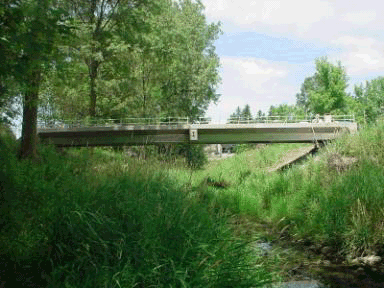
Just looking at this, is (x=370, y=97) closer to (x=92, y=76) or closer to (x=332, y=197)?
Answer: (x=92, y=76)

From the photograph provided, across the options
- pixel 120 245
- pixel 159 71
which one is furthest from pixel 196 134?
pixel 120 245

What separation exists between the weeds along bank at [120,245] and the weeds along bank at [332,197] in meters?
1.30

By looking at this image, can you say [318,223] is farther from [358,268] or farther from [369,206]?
[358,268]

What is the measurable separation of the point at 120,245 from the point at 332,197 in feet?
26.7

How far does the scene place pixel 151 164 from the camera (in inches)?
326

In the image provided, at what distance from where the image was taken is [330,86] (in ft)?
189

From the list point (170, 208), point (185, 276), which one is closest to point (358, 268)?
point (170, 208)

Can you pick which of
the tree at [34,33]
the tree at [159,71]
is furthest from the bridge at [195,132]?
the tree at [34,33]

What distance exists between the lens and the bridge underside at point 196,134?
1420 inches

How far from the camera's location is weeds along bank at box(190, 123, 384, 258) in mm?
10125

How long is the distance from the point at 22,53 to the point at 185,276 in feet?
9.27

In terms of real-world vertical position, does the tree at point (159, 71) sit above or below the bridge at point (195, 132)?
above

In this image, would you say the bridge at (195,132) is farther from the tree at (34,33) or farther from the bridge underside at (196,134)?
the tree at (34,33)

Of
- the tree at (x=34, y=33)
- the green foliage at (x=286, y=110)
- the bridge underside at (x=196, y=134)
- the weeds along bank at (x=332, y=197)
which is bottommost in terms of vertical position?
the weeds along bank at (x=332, y=197)
